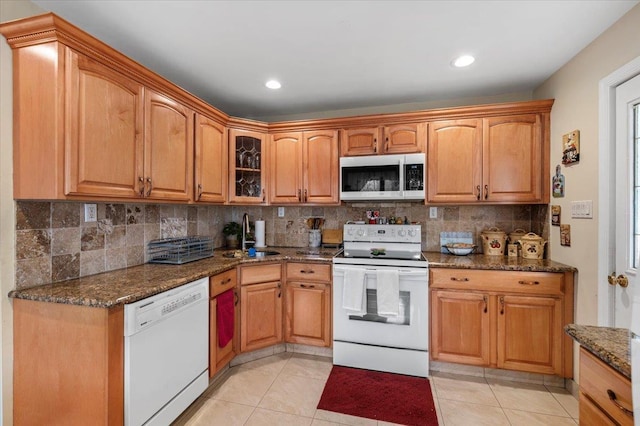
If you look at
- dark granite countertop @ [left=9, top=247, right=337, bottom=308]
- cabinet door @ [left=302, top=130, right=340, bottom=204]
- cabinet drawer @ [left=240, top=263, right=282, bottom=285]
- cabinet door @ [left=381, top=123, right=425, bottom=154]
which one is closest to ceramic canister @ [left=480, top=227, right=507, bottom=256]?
cabinet door @ [left=381, top=123, right=425, bottom=154]

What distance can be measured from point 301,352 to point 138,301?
1.67 meters

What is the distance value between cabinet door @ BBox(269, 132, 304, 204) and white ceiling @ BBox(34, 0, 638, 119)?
1.67 feet

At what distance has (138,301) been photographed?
1.47 metres

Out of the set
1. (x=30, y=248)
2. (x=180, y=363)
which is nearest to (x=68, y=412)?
(x=180, y=363)

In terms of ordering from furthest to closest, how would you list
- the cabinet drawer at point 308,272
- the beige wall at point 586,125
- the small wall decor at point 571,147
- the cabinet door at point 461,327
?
the cabinet drawer at point 308,272, the cabinet door at point 461,327, the small wall decor at point 571,147, the beige wall at point 586,125

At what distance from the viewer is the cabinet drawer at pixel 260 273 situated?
245 centimetres

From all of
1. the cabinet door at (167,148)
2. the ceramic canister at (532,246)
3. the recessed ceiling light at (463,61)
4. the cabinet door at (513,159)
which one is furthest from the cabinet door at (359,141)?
the ceramic canister at (532,246)

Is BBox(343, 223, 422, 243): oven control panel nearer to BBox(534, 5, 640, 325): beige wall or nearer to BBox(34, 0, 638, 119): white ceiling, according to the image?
BBox(534, 5, 640, 325): beige wall

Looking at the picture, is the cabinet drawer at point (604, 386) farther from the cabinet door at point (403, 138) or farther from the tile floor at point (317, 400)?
the cabinet door at point (403, 138)

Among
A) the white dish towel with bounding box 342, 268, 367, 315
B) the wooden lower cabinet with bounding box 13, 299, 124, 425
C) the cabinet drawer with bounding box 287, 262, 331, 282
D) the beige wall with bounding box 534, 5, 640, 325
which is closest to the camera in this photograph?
the wooden lower cabinet with bounding box 13, 299, 124, 425

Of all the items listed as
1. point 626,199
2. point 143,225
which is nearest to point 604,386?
point 626,199

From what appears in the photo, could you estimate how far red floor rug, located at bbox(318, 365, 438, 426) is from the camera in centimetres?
185

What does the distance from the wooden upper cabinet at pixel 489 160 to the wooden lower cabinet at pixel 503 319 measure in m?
0.73

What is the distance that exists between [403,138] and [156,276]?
2.36 m
